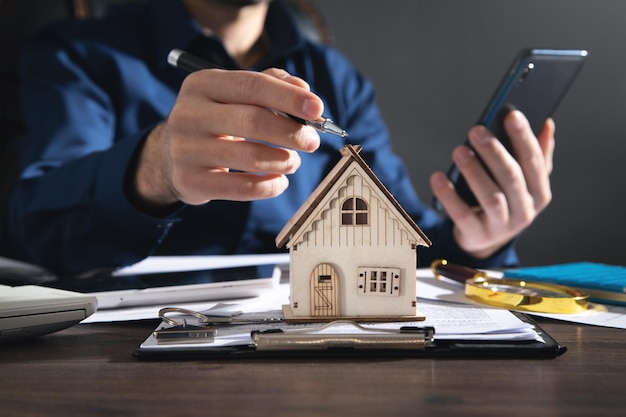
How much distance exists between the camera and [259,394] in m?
0.38

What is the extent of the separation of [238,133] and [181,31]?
2.38 feet

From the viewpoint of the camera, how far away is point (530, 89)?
826 millimetres

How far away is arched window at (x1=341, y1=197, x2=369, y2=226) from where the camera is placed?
0.51m

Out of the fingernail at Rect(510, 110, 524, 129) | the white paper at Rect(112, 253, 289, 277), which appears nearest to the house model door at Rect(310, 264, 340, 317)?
the white paper at Rect(112, 253, 289, 277)

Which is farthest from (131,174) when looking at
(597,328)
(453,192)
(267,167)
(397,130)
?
(397,130)

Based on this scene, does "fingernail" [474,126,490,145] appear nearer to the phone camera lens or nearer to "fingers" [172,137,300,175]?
the phone camera lens

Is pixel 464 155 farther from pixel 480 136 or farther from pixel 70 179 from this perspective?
pixel 70 179

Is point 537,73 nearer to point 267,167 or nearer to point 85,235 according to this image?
point 267,167

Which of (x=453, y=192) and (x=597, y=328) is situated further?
(x=453, y=192)

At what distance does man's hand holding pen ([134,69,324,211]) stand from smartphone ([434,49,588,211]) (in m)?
0.33

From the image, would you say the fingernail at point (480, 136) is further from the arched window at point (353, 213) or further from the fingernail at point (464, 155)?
the arched window at point (353, 213)

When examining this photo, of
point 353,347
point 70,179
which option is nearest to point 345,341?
Result: point 353,347

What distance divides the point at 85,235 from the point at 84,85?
0.38 m

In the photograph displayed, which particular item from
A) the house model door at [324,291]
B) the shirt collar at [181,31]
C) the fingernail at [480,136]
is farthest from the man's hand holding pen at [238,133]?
the shirt collar at [181,31]
